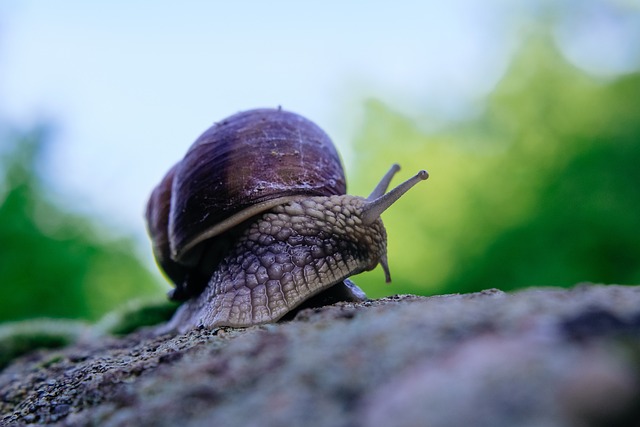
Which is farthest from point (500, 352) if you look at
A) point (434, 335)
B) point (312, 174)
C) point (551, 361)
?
point (312, 174)

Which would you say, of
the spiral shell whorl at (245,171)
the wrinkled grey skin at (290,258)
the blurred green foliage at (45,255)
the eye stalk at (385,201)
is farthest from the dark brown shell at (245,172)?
the blurred green foliage at (45,255)

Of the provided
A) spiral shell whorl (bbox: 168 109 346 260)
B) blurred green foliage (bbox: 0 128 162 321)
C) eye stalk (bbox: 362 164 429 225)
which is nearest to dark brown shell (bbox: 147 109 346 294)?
spiral shell whorl (bbox: 168 109 346 260)

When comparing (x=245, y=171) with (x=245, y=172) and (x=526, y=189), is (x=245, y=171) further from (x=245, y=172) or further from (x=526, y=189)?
(x=526, y=189)

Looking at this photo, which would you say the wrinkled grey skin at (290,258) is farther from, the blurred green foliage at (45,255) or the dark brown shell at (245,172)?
the blurred green foliage at (45,255)

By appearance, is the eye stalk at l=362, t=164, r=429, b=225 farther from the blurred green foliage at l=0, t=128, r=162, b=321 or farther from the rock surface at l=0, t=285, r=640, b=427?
the blurred green foliage at l=0, t=128, r=162, b=321

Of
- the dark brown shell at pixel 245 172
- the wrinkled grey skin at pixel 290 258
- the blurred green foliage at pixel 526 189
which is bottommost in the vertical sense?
the wrinkled grey skin at pixel 290 258

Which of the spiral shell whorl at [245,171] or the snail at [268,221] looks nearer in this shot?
the snail at [268,221]
